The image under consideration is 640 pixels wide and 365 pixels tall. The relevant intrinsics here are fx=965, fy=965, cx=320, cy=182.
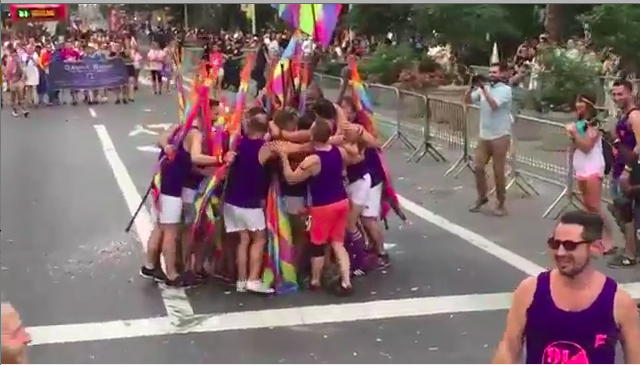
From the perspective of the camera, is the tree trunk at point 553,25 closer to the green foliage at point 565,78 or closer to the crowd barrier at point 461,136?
the green foliage at point 565,78

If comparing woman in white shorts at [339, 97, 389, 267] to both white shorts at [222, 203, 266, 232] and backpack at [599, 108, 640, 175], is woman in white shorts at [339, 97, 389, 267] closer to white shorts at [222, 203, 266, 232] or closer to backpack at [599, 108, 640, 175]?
white shorts at [222, 203, 266, 232]

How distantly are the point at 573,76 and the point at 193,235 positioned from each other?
10.5 meters

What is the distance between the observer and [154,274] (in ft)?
26.7

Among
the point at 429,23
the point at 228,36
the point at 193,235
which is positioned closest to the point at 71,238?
the point at 193,235

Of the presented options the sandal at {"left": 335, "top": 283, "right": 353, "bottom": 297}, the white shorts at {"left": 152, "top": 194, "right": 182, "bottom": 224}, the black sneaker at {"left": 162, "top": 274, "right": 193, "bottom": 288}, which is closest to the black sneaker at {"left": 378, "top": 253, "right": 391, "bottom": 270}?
the sandal at {"left": 335, "top": 283, "right": 353, "bottom": 297}

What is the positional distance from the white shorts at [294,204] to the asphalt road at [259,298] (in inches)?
27.0

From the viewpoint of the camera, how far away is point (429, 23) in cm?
1962

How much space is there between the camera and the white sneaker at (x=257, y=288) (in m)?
7.62

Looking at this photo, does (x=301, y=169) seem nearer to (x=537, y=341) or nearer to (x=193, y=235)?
(x=193, y=235)

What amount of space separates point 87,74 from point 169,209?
65.3ft

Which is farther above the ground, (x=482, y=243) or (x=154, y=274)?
(x=154, y=274)

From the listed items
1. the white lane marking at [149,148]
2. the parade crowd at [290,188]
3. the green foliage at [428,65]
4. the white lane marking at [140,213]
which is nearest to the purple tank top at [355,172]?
the parade crowd at [290,188]

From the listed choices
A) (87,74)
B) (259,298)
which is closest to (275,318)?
(259,298)

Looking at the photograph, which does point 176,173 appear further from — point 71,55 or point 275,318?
point 71,55
